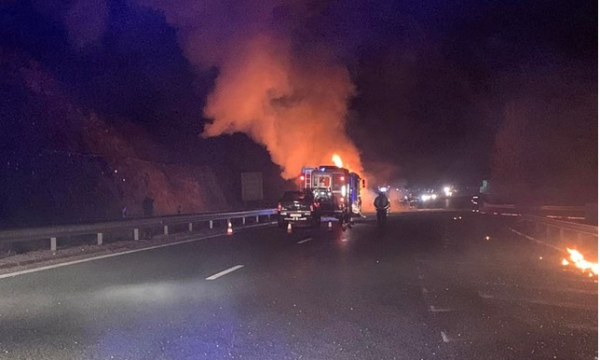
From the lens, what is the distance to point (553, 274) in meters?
13.4

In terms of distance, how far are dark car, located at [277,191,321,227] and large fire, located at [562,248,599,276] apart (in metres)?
13.0

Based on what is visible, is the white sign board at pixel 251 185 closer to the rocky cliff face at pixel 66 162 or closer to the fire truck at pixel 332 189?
the rocky cliff face at pixel 66 162

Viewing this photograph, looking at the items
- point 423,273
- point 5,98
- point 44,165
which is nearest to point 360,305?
point 423,273

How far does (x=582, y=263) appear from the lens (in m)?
15.5

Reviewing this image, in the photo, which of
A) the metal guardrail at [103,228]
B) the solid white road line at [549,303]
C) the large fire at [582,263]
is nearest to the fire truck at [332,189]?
the metal guardrail at [103,228]

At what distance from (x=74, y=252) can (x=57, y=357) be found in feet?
36.6

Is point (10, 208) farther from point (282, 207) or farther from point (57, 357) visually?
point (57, 357)

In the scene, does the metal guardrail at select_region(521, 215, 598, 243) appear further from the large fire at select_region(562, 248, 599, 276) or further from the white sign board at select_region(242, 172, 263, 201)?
the white sign board at select_region(242, 172, 263, 201)

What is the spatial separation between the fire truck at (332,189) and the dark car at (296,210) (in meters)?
2.74

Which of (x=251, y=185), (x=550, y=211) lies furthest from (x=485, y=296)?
(x=550, y=211)

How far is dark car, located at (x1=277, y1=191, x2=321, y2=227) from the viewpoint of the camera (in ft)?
93.6

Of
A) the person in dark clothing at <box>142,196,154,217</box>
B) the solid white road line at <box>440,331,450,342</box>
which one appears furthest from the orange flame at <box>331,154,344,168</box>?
the solid white road line at <box>440,331,450,342</box>

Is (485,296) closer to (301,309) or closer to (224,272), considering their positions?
(301,309)

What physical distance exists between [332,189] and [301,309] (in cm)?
2508
